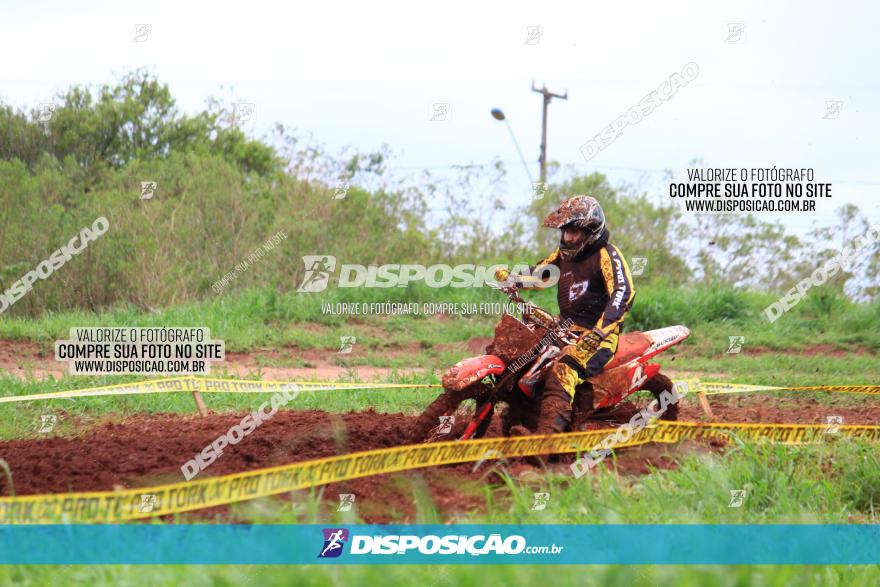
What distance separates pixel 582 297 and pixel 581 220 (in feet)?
2.07

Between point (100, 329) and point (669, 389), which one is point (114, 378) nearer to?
point (100, 329)

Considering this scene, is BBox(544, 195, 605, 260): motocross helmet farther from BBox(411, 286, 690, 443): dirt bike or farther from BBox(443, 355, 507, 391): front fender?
BBox(443, 355, 507, 391): front fender

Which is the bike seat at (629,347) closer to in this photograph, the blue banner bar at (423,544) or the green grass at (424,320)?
the blue banner bar at (423,544)

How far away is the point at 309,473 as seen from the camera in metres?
5.75

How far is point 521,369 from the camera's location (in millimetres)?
7023

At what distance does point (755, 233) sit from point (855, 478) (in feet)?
49.2

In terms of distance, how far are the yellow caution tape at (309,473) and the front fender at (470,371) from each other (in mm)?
500

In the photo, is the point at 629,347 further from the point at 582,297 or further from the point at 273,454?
the point at 273,454

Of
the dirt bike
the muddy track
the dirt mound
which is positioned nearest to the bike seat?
the dirt bike

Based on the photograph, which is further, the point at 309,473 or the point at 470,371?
the point at 470,371

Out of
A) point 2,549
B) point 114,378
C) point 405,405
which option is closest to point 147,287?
point 114,378

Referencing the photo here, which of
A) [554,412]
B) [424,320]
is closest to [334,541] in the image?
[554,412]

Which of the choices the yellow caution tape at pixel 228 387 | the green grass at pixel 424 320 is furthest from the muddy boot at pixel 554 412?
the green grass at pixel 424 320

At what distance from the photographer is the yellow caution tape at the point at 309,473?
4.93 metres
